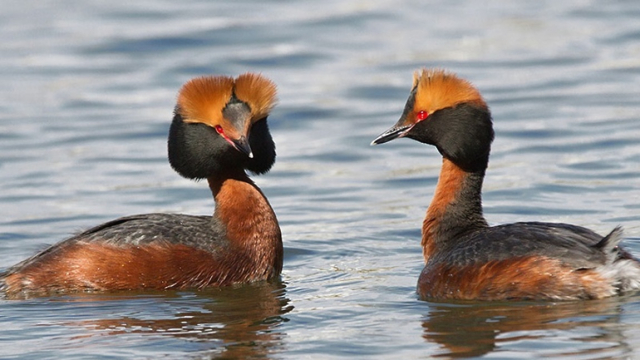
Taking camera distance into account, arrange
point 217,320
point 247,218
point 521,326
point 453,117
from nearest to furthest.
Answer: point 521,326, point 217,320, point 453,117, point 247,218

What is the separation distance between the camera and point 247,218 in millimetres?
10883

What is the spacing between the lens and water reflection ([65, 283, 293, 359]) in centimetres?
895

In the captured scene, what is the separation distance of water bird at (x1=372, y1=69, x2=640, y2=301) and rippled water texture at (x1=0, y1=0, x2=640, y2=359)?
0.17 m

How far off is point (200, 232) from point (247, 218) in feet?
1.37

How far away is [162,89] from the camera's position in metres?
19.7

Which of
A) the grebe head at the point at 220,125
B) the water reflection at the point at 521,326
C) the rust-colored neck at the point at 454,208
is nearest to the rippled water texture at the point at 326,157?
the water reflection at the point at 521,326

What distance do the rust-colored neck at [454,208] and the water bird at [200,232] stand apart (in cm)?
131

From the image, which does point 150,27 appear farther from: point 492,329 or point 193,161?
point 492,329

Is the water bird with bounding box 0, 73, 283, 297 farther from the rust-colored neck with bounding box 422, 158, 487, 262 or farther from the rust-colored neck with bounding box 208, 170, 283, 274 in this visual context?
the rust-colored neck with bounding box 422, 158, 487, 262

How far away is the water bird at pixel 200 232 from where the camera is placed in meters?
10.4

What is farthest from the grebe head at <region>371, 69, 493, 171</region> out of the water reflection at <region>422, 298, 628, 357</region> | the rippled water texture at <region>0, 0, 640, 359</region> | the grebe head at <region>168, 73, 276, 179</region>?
the water reflection at <region>422, 298, 628, 357</region>

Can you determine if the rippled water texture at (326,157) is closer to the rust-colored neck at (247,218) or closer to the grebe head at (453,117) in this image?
the rust-colored neck at (247,218)

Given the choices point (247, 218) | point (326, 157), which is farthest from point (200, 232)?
point (326, 157)

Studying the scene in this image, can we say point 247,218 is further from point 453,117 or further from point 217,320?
point 453,117
